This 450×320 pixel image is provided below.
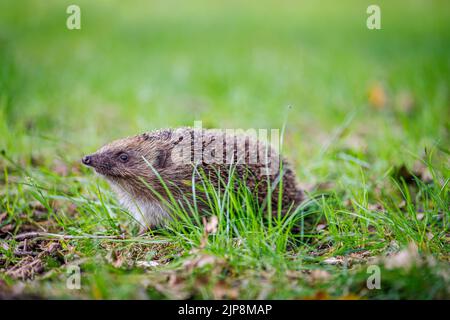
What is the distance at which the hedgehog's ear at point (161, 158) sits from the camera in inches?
172

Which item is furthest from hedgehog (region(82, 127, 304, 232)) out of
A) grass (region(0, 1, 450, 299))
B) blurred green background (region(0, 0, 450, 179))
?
blurred green background (region(0, 0, 450, 179))

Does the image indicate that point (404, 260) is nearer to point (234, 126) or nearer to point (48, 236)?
point (48, 236)

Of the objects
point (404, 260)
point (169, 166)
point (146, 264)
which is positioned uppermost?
point (169, 166)

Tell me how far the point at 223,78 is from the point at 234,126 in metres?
2.07

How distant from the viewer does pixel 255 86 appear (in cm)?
870

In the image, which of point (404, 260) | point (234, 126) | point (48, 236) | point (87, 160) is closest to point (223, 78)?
point (234, 126)

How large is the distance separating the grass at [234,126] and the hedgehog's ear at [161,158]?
391mm

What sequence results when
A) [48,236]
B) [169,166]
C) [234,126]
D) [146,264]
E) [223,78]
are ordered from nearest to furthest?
[146,264], [48,236], [169,166], [234,126], [223,78]

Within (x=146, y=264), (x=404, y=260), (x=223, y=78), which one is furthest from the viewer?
(x=223, y=78)

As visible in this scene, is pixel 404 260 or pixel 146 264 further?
pixel 146 264

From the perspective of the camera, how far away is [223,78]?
882 cm

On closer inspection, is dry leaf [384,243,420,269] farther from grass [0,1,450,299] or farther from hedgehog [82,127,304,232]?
hedgehog [82,127,304,232]

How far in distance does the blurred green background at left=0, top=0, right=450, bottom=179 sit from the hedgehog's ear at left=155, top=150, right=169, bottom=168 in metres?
1.25

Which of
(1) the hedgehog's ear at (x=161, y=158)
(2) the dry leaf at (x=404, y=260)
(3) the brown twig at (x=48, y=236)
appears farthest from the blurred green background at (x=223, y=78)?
(2) the dry leaf at (x=404, y=260)
